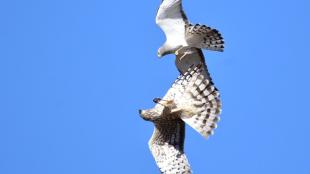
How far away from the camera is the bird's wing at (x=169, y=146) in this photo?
13562 mm

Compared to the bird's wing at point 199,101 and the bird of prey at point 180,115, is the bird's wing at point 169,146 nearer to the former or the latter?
the bird of prey at point 180,115

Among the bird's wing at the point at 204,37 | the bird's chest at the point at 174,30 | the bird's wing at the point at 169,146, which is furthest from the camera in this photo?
the bird's chest at the point at 174,30

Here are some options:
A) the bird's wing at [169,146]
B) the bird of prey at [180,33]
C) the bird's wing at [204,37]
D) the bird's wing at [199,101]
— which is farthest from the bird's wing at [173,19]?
the bird's wing at [169,146]

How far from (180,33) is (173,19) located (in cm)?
22

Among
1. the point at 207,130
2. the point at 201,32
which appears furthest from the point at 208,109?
the point at 201,32

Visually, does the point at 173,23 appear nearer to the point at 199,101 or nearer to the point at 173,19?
the point at 173,19

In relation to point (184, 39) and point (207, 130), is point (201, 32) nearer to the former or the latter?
point (184, 39)

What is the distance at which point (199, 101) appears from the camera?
13.5 m

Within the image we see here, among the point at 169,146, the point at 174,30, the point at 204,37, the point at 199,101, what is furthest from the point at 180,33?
the point at 169,146

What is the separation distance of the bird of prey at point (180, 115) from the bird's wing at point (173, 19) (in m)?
0.79

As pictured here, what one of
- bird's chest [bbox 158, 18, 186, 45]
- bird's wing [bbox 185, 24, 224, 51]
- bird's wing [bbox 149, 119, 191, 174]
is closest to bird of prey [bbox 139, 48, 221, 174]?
bird's wing [bbox 149, 119, 191, 174]

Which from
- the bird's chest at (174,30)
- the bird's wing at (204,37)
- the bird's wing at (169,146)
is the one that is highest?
the bird's chest at (174,30)

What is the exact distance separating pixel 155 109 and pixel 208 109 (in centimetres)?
62

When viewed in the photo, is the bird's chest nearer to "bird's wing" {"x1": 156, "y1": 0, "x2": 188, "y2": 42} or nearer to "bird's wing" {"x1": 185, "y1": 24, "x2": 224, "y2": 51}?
"bird's wing" {"x1": 156, "y1": 0, "x2": 188, "y2": 42}
